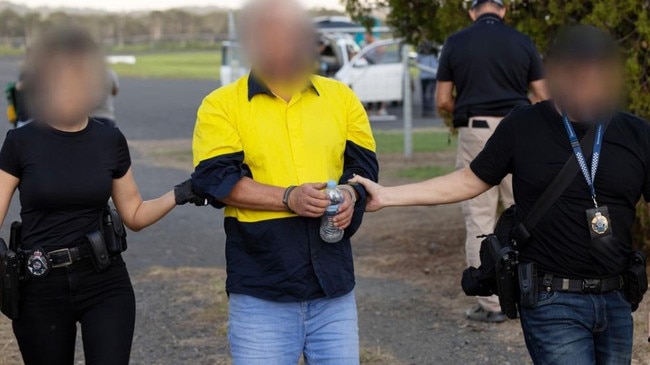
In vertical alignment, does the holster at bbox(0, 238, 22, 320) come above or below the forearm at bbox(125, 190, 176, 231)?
below

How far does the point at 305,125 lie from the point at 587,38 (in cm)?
106

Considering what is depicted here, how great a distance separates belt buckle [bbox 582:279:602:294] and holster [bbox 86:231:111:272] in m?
1.80

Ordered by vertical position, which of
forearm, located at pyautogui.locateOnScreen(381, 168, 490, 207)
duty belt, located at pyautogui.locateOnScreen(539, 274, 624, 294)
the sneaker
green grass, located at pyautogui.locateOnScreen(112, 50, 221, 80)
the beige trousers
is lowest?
green grass, located at pyautogui.locateOnScreen(112, 50, 221, 80)

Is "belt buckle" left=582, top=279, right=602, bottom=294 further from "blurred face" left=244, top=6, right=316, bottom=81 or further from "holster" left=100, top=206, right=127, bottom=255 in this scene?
"holster" left=100, top=206, right=127, bottom=255

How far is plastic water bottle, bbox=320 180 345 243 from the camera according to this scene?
12.1 ft

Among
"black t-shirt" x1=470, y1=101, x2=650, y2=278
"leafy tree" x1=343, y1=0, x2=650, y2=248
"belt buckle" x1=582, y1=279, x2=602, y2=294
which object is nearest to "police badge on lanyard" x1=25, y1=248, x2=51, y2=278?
"black t-shirt" x1=470, y1=101, x2=650, y2=278

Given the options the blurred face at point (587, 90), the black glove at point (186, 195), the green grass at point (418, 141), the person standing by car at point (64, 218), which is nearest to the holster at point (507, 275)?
the blurred face at point (587, 90)

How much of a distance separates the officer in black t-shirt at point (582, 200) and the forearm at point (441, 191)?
0.26 m

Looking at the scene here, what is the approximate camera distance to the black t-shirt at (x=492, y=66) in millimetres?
6914

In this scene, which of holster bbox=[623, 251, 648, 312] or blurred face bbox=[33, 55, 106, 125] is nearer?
holster bbox=[623, 251, 648, 312]

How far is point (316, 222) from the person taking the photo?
3816mm

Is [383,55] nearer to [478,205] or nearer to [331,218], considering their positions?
[478,205]

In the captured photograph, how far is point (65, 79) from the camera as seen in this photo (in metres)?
4.27

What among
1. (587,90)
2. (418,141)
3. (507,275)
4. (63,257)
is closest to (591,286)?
(507,275)
